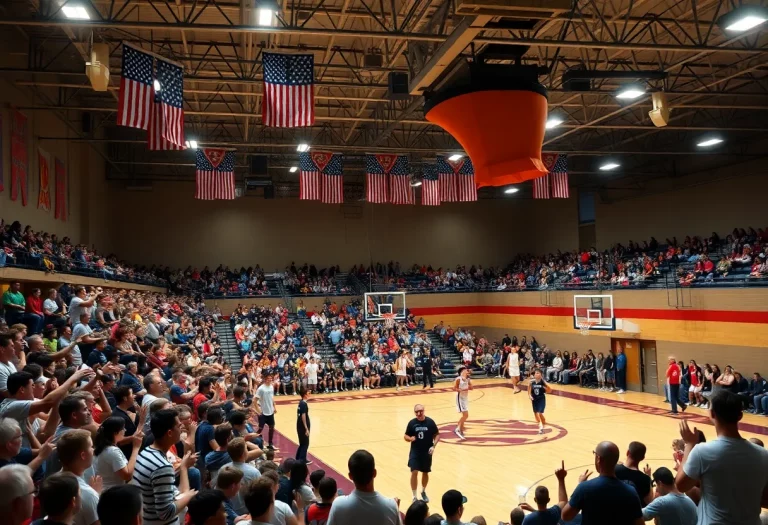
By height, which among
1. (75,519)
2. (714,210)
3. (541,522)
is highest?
(714,210)

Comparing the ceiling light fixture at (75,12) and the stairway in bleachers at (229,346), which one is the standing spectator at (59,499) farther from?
the stairway in bleachers at (229,346)

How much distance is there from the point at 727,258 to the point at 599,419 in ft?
26.6

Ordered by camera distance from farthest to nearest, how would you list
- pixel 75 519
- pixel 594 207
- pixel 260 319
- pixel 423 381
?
pixel 594 207 < pixel 260 319 < pixel 423 381 < pixel 75 519

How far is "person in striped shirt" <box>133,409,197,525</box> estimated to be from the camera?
3857 mm

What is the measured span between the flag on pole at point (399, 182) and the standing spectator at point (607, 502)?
727 inches

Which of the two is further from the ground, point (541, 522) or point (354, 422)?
point (541, 522)

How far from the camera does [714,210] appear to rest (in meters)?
26.8

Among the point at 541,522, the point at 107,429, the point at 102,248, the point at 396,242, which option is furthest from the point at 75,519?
the point at 396,242

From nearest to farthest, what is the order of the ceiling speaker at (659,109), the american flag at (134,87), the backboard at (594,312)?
the american flag at (134,87) → the ceiling speaker at (659,109) → the backboard at (594,312)

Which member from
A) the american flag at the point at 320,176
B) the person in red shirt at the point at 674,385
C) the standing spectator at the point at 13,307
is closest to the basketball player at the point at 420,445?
the standing spectator at the point at 13,307

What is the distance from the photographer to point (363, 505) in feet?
→ 11.5

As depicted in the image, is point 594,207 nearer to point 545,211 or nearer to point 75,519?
point 545,211

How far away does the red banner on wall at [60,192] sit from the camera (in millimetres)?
22080

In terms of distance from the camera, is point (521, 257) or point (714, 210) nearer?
point (714, 210)
